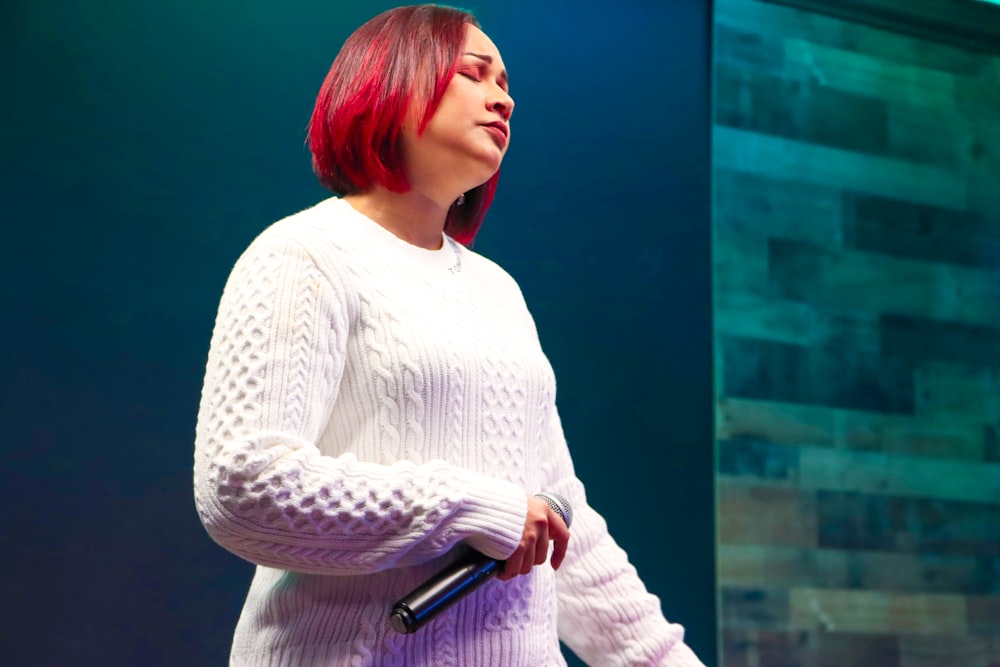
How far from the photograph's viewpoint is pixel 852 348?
8.32 ft

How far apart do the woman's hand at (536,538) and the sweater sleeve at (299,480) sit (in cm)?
2

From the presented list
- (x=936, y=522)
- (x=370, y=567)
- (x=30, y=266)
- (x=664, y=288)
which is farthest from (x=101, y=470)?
(x=936, y=522)

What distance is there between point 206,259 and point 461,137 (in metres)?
0.76

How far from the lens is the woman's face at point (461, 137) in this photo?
1383 mm

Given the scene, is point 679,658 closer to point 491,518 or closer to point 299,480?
point 491,518

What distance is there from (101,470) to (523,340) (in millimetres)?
859

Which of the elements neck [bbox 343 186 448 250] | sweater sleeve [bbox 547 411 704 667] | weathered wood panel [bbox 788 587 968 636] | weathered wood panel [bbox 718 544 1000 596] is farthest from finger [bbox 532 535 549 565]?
weathered wood panel [bbox 788 587 968 636]

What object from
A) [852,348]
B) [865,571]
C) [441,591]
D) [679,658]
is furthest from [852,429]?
[441,591]

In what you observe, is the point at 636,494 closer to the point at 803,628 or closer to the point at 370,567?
the point at 803,628

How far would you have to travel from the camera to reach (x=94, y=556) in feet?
5.89

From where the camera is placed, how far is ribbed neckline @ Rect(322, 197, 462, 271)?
1334mm

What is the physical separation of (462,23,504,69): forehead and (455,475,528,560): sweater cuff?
60 centimetres

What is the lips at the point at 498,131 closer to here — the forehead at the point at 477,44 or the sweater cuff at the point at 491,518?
the forehead at the point at 477,44

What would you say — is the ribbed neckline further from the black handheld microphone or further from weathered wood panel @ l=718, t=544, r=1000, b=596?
weathered wood panel @ l=718, t=544, r=1000, b=596
